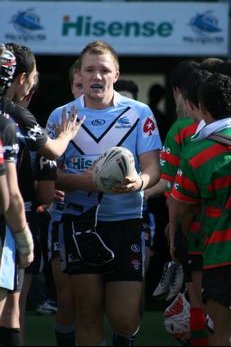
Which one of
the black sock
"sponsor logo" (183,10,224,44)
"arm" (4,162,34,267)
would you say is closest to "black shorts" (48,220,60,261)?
the black sock

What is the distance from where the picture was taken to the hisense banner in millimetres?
10836

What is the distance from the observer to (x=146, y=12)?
10.9 metres

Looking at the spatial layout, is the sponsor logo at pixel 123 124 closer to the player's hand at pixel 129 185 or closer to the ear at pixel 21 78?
the player's hand at pixel 129 185

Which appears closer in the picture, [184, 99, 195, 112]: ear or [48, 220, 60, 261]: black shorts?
[184, 99, 195, 112]: ear

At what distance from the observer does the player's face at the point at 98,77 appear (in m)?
6.64

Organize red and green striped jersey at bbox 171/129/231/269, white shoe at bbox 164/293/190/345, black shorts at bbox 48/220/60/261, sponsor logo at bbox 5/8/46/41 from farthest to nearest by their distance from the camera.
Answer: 1. sponsor logo at bbox 5/8/46/41
2. black shorts at bbox 48/220/60/261
3. white shoe at bbox 164/293/190/345
4. red and green striped jersey at bbox 171/129/231/269

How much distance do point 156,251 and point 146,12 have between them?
2.66 m

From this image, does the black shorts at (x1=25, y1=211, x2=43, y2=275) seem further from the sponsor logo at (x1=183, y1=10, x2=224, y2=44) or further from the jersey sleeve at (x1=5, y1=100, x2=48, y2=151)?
the sponsor logo at (x1=183, y1=10, x2=224, y2=44)

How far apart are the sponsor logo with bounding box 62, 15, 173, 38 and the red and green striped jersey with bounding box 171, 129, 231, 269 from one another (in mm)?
5125

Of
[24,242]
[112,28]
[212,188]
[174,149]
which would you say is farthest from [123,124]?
[112,28]

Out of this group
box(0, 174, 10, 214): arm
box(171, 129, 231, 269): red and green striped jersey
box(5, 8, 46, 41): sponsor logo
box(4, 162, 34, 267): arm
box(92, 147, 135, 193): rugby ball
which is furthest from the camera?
box(5, 8, 46, 41): sponsor logo

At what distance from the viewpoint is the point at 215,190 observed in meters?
5.78

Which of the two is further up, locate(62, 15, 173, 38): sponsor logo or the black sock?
locate(62, 15, 173, 38): sponsor logo

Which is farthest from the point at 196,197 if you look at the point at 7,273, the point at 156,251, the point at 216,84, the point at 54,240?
the point at 156,251
